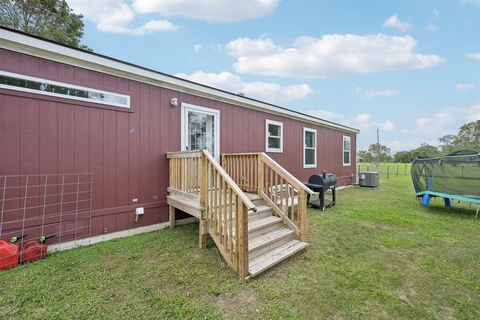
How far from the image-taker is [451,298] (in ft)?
7.61

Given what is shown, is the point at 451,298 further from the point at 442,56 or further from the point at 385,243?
the point at 442,56

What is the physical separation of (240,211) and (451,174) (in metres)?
6.26

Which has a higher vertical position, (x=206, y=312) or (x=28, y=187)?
(x=28, y=187)

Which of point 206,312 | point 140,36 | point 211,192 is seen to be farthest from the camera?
point 140,36

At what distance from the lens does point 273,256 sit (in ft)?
10.0

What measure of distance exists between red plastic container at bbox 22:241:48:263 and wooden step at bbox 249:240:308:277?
9.36 feet

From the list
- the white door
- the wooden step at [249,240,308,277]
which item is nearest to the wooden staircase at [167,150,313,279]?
the wooden step at [249,240,308,277]

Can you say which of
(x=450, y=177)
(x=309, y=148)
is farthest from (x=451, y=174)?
(x=309, y=148)

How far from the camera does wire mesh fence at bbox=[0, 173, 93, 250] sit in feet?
10.0

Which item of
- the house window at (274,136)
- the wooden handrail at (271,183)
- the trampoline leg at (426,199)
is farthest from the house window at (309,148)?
the wooden handrail at (271,183)

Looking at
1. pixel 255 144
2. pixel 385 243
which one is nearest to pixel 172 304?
pixel 385 243

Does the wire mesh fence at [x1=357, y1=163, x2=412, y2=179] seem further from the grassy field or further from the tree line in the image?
the tree line

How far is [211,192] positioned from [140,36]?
8.27 meters

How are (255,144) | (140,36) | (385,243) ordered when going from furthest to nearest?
1. (140,36)
2. (255,144)
3. (385,243)
